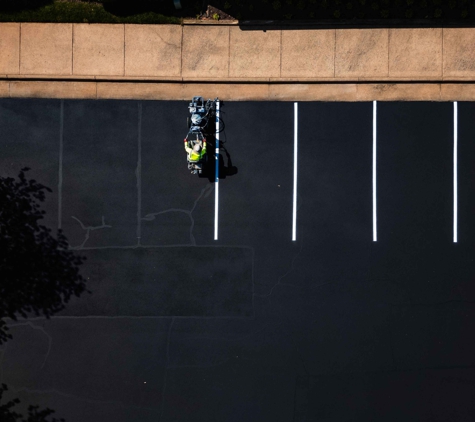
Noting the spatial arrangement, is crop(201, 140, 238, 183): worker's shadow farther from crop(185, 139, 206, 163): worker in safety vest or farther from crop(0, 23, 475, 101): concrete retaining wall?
crop(0, 23, 475, 101): concrete retaining wall

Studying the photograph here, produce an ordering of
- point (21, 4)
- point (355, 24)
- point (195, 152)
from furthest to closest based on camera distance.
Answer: point (21, 4) → point (355, 24) → point (195, 152)

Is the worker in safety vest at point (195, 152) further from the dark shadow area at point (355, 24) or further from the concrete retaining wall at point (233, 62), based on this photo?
the dark shadow area at point (355, 24)

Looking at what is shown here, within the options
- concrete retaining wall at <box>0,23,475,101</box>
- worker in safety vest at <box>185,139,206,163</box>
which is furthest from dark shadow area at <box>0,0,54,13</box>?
worker in safety vest at <box>185,139,206,163</box>

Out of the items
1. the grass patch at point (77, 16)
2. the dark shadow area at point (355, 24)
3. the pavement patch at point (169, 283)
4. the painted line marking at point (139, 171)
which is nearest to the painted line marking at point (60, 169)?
the pavement patch at point (169, 283)

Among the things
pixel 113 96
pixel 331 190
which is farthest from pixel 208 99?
pixel 331 190

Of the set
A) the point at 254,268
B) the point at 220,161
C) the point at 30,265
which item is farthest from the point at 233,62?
the point at 30,265

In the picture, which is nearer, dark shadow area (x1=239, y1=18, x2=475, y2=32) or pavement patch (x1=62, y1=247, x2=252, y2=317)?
pavement patch (x1=62, y1=247, x2=252, y2=317)

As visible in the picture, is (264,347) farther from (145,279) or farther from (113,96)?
(113,96)

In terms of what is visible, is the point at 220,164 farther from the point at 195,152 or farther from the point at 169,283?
the point at 169,283
